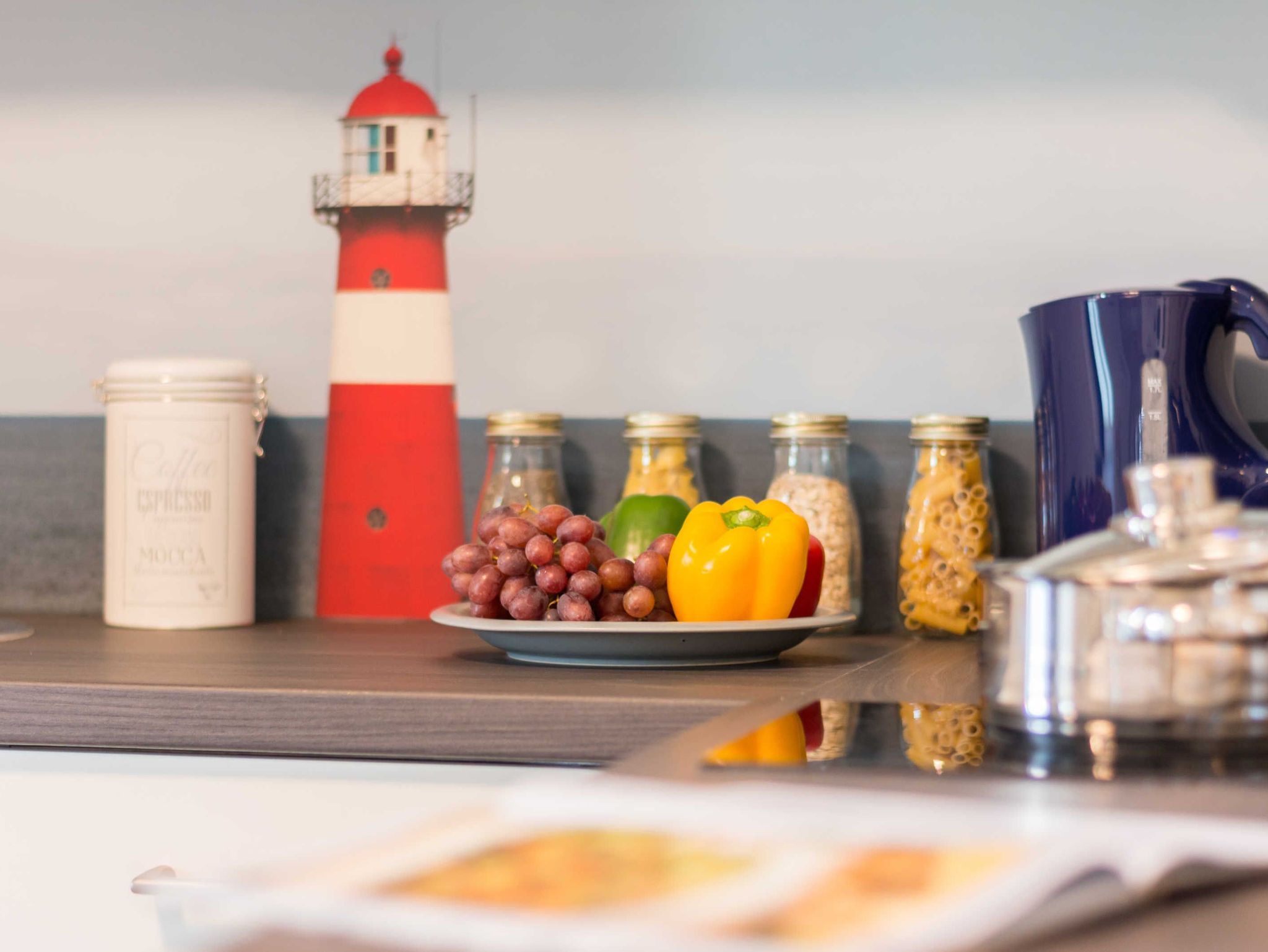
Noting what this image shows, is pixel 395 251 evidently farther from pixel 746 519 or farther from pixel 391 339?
pixel 746 519

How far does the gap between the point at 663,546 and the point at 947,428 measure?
0.35 metres

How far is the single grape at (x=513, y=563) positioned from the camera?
46.6 inches

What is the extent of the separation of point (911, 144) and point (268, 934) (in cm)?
132

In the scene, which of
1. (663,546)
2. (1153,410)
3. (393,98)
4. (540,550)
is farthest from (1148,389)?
(393,98)

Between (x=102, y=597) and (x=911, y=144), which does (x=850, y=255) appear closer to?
(x=911, y=144)

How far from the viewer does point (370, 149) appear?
1632 mm

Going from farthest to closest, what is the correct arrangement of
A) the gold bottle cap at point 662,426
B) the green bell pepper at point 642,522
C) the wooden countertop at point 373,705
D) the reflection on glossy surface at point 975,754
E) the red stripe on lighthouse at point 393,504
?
A: the red stripe on lighthouse at point 393,504 < the gold bottle cap at point 662,426 < the green bell pepper at point 642,522 < the wooden countertop at point 373,705 < the reflection on glossy surface at point 975,754

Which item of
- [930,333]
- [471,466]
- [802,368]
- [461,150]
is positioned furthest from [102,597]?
[930,333]

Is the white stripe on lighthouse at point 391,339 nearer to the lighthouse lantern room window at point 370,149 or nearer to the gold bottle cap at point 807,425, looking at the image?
the lighthouse lantern room window at point 370,149

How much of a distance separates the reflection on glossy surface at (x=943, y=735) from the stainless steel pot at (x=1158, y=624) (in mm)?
43

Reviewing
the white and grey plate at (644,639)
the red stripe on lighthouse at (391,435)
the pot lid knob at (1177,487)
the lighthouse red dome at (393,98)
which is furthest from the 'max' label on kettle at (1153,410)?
the lighthouse red dome at (393,98)

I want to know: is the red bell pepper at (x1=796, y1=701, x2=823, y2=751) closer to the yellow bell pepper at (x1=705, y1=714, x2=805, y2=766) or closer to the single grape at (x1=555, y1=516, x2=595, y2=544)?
the yellow bell pepper at (x1=705, y1=714, x2=805, y2=766)

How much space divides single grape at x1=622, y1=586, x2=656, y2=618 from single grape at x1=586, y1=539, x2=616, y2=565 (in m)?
0.04

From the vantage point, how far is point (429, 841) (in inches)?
16.9
